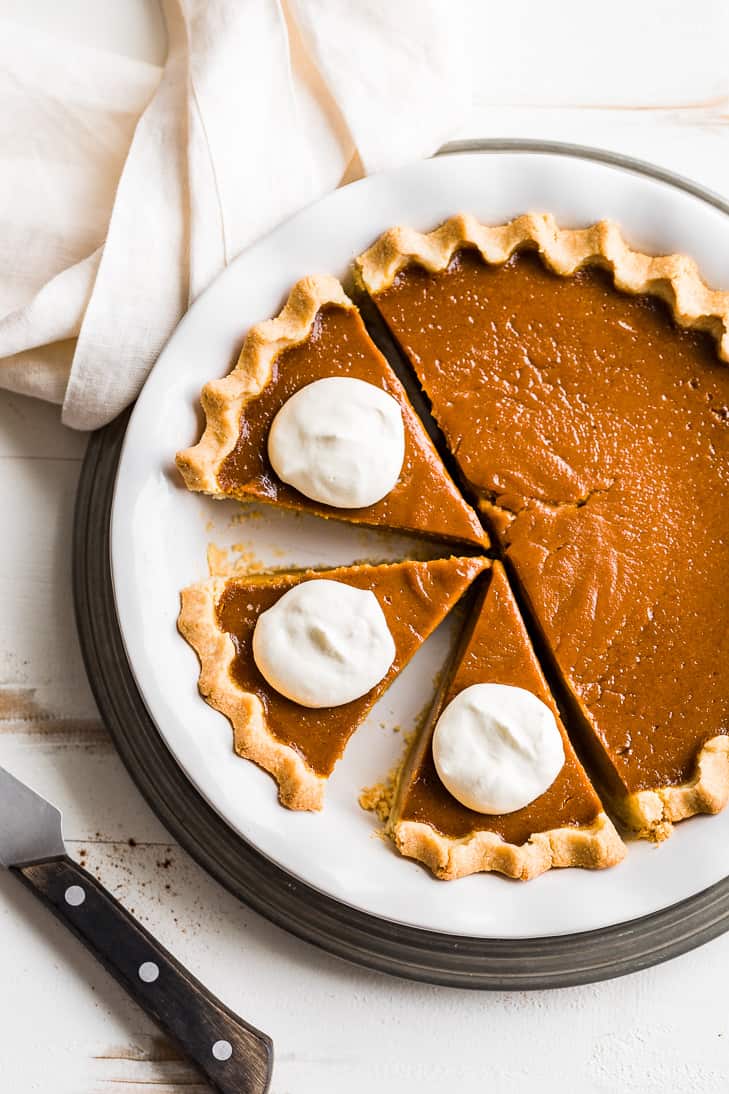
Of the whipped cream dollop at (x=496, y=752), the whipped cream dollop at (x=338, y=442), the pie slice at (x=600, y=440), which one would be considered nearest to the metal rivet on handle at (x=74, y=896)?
the whipped cream dollop at (x=496, y=752)

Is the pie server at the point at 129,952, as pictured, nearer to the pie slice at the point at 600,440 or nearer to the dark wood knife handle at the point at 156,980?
the dark wood knife handle at the point at 156,980

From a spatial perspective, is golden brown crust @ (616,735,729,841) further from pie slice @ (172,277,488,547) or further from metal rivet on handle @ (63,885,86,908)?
metal rivet on handle @ (63,885,86,908)

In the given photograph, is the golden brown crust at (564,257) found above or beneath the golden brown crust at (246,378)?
above

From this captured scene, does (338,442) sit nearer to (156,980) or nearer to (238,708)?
(238,708)

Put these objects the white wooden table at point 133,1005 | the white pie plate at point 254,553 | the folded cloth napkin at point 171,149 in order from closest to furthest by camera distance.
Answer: the white pie plate at point 254,553 → the folded cloth napkin at point 171,149 → the white wooden table at point 133,1005

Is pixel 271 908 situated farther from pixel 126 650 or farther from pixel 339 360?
pixel 339 360

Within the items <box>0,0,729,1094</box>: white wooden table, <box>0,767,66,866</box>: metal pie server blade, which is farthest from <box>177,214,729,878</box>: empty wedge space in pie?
<box>0,767,66,866</box>: metal pie server blade
